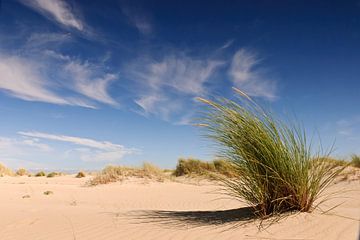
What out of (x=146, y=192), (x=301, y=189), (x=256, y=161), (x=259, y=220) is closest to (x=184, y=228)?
(x=259, y=220)

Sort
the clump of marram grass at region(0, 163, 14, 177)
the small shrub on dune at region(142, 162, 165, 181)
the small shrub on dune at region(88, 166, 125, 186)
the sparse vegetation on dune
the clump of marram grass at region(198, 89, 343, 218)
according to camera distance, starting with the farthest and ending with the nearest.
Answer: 1. the clump of marram grass at region(0, 163, 14, 177)
2. the small shrub on dune at region(142, 162, 165, 181)
3. the sparse vegetation on dune
4. the small shrub on dune at region(88, 166, 125, 186)
5. the clump of marram grass at region(198, 89, 343, 218)

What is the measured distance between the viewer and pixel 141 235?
4.83 m

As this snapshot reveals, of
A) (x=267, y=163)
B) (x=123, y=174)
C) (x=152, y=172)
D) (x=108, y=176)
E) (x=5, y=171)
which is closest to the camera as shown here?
(x=267, y=163)

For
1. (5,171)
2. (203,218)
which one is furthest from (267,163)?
(5,171)

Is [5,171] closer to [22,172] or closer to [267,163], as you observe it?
[22,172]

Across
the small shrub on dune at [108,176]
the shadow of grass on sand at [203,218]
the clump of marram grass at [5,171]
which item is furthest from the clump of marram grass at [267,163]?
the clump of marram grass at [5,171]

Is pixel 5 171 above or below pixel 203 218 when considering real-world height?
above

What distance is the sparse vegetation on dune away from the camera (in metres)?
16.4

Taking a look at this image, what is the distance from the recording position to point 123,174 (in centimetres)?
1711

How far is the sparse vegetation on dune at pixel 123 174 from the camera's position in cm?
1637

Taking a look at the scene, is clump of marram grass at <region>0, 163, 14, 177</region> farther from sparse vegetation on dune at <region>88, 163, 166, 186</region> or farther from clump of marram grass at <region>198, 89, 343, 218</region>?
clump of marram grass at <region>198, 89, 343, 218</region>

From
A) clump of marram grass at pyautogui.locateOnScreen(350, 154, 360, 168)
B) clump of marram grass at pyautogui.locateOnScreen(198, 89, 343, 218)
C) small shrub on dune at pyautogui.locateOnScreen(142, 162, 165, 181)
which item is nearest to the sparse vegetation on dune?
small shrub on dune at pyautogui.locateOnScreen(142, 162, 165, 181)

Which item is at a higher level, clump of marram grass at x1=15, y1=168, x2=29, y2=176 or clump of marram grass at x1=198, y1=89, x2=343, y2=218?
clump of marram grass at x1=15, y1=168, x2=29, y2=176

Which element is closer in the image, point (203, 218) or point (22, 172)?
point (203, 218)
